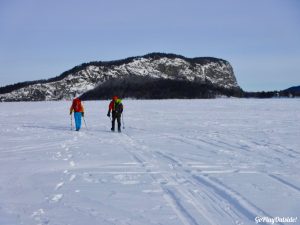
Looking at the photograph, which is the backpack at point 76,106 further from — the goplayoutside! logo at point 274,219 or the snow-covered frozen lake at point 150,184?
the goplayoutside! logo at point 274,219

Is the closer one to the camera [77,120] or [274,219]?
[274,219]

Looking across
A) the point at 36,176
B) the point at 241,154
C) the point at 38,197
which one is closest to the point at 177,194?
the point at 38,197

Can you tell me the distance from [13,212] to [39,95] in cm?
19875

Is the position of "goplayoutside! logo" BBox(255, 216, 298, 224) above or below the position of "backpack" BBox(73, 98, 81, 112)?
below

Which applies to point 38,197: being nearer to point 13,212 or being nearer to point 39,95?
point 13,212

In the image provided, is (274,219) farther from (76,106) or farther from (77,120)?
(76,106)

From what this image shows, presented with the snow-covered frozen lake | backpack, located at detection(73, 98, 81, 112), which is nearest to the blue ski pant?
backpack, located at detection(73, 98, 81, 112)

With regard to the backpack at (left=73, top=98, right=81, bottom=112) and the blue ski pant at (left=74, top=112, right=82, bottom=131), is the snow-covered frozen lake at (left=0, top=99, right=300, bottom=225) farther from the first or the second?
the backpack at (left=73, top=98, right=81, bottom=112)

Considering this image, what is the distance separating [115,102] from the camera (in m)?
17.2

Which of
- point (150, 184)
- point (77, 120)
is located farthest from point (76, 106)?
point (150, 184)

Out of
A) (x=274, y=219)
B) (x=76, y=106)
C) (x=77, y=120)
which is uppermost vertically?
(x=76, y=106)

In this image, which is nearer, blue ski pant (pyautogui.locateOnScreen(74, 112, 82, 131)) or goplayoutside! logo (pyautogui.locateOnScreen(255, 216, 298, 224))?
goplayoutside! logo (pyautogui.locateOnScreen(255, 216, 298, 224))

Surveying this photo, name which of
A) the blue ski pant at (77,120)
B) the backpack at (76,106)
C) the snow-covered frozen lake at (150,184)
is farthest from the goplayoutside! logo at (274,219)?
the backpack at (76,106)

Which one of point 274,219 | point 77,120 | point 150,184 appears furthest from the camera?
point 77,120
